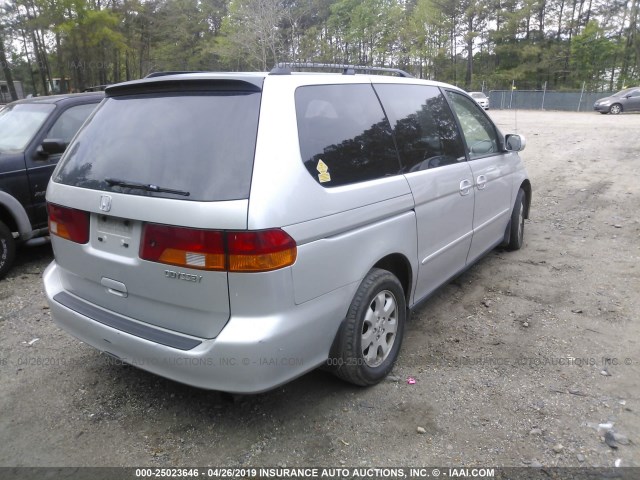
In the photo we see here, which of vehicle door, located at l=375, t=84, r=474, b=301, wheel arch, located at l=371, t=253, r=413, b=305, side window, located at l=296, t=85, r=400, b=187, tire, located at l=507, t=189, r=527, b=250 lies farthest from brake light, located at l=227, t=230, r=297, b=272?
tire, located at l=507, t=189, r=527, b=250

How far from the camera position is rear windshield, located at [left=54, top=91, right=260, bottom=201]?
7.41 ft

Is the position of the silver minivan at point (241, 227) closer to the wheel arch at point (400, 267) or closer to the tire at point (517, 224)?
the wheel arch at point (400, 267)

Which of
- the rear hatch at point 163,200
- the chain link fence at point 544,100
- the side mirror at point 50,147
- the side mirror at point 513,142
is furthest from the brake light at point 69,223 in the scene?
the chain link fence at point 544,100

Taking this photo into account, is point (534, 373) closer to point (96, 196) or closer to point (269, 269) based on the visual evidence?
point (269, 269)

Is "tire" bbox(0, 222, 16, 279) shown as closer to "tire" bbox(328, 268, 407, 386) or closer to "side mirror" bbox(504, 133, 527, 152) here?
"tire" bbox(328, 268, 407, 386)

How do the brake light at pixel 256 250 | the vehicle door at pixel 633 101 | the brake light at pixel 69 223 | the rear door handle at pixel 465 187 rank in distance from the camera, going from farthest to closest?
the vehicle door at pixel 633 101 < the rear door handle at pixel 465 187 < the brake light at pixel 69 223 < the brake light at pixel 256 250

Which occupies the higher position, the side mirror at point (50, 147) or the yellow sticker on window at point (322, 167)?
the yellow sticker on window at point (322, 167)

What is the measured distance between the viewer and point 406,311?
11.1ft

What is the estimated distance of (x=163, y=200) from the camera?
2297mm

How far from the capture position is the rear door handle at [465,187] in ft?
12.5

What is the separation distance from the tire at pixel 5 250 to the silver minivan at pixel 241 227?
2450 millimetres

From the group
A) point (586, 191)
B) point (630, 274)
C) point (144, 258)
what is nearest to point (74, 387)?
point (144, 258)

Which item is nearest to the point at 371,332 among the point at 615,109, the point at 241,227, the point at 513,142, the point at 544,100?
the point at 241,227

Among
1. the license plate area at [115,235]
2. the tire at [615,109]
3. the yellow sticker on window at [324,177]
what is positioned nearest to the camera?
the license plate area at [115,235]
